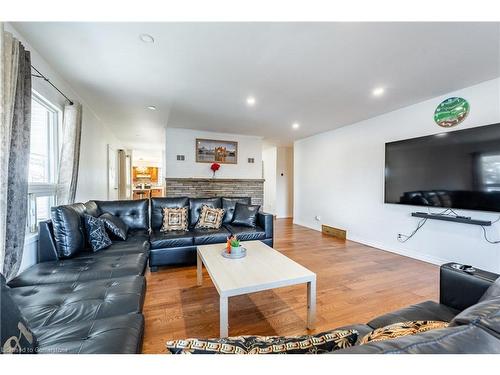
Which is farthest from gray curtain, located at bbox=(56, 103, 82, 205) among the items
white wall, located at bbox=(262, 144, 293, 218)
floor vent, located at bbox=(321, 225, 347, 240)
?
white wall, located at bbox=(262, 144, 293, 218)

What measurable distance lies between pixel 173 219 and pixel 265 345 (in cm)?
276

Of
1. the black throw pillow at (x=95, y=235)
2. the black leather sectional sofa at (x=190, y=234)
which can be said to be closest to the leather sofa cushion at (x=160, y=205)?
the black leather sectional sofa at (x=190, y=234)

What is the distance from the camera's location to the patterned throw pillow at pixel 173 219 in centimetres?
305

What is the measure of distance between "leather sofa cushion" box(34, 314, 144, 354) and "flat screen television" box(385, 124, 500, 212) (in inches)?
141

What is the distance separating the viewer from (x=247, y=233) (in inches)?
120

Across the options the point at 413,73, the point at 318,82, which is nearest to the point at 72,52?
the point at 318,82

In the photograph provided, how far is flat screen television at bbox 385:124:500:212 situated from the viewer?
2.39 metres

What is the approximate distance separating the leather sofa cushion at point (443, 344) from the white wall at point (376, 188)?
3.08 m

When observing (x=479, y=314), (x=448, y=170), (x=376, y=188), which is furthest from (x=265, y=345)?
(x=376, y=188)

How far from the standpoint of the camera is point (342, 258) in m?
3.18

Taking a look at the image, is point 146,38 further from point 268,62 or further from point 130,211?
point 130,211

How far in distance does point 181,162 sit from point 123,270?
345cm

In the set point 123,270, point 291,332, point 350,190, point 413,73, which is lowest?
point 291,332

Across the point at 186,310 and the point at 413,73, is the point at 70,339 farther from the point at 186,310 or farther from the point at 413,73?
the point at 413,73
